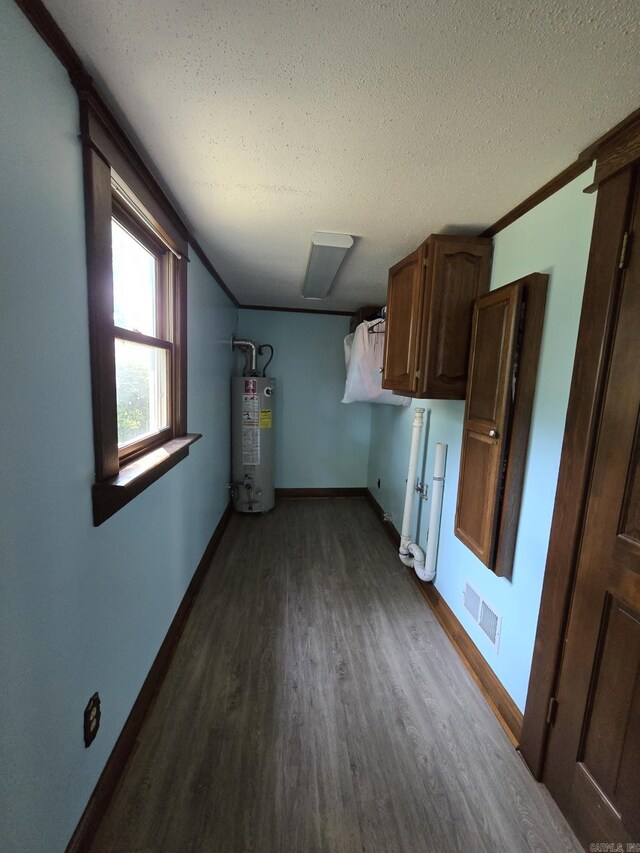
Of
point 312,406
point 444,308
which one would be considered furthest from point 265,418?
point 444,308

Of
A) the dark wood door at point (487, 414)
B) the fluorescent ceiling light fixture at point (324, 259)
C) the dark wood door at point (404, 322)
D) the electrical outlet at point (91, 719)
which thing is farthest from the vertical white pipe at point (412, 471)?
the electrical outlet at point (91, 719)

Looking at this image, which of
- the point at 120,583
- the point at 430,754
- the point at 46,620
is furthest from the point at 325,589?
the point at 46,620

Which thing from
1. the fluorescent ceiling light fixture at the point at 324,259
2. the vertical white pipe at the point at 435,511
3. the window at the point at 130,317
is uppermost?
the fluorescent ceiling light fixture at the point at 324,259

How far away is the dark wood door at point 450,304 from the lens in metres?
1.52

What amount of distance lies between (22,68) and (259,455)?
2.73m

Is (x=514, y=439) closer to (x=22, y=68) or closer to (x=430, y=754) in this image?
(x=430, y=754)

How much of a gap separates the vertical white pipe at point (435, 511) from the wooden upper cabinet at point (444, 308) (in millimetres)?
484

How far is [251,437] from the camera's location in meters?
3.16

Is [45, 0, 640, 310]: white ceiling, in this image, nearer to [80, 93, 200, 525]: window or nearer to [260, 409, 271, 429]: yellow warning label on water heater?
[80, 93, 200, 525]: window

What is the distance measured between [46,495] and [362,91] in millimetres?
1275

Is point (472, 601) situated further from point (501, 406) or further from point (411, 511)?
point (501, 406)

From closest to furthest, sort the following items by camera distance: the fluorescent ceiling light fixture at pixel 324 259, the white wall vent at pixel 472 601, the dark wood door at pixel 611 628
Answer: the dark wood door at pixel 611 628 → the white wall vent at pixel 472 601 → the fluorescent ceiling light fixture at pixel 324 259

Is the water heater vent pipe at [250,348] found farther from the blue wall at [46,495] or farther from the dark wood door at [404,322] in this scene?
the blue wall at [46,495]

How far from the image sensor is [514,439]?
1283 mm
